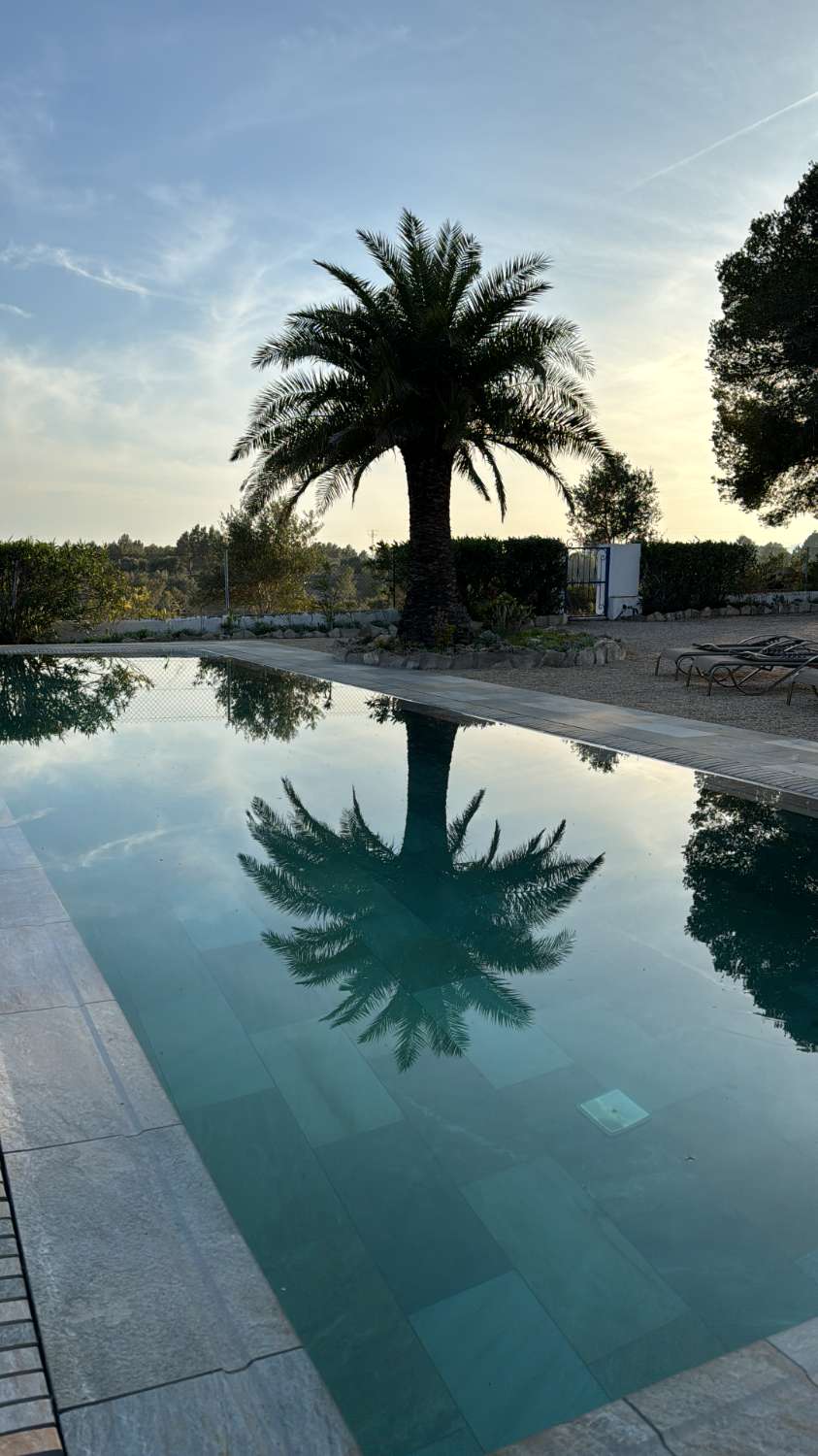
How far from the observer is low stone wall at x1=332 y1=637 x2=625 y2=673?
16203 millimetres

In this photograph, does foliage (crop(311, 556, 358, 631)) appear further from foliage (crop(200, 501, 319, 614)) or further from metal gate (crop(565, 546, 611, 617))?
metal gate (crop(565, 546, 611, 617))

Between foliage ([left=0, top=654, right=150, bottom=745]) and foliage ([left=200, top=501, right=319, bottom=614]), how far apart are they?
20.9 metres

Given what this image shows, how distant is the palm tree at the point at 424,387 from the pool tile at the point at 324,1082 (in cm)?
1265

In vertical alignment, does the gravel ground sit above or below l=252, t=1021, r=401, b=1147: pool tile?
above

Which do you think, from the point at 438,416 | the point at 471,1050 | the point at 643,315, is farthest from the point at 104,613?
the point at 471,1050

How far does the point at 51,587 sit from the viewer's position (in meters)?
21.3

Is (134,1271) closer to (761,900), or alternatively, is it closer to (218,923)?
(218,923)

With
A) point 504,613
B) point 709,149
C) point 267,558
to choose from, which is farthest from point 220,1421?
point 267,558

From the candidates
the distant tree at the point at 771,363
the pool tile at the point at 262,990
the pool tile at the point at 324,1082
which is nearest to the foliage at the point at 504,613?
the distant tree at the point at 771,363

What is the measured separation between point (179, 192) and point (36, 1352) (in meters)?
21.2

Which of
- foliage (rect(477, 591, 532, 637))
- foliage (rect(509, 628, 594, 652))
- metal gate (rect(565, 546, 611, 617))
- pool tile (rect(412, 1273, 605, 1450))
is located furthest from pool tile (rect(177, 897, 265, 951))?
metal gate (rect(565, 546, 611, 617))

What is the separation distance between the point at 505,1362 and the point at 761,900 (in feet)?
12.5

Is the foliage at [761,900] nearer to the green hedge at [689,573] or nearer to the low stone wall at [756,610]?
the low stone wall at [756,610]

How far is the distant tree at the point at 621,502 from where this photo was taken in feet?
109
